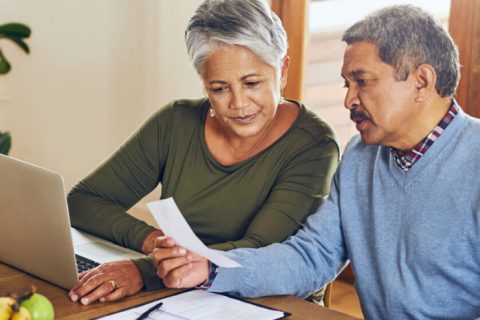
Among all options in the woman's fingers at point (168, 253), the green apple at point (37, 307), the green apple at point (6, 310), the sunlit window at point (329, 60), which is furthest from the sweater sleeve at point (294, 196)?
the sunlit window at point (329, 60)

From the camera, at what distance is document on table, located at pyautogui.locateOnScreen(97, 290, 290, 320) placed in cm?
162

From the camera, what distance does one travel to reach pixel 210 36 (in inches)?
82.9

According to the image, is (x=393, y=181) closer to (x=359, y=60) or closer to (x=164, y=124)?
(x=359, y=60)

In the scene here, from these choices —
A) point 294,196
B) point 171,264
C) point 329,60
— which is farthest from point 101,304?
point 329,60

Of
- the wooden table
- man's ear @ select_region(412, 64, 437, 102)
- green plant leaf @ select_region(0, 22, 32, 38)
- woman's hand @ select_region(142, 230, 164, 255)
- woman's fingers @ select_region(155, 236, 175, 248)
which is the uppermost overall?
man's ear @ select_region(412, 64, 437, 102)

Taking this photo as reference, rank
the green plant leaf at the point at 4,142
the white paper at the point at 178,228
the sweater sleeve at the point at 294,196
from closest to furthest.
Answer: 1. the white paper at the point at 178,228
2. the sweater sleeve at the point at 294,196
3. the green plant leaf at the point at 4,142

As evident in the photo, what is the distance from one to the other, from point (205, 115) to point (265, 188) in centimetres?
32

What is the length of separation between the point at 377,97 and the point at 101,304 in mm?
704

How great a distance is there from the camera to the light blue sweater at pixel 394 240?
1.69 meters

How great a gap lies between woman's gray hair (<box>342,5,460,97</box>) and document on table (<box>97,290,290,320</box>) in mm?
545

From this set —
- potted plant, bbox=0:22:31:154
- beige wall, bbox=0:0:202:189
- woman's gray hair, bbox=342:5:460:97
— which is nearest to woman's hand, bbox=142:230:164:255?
woman's gray hair, bbox=342:5:460:97

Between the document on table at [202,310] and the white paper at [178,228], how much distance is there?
9cm

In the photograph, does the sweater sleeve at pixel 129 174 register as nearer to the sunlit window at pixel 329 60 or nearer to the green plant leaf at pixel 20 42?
the sunlit window at pixel 329 60

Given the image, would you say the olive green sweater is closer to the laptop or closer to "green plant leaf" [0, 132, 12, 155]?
the laptop
